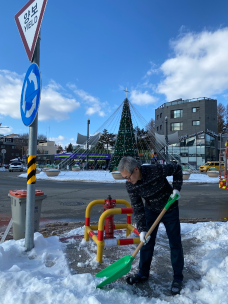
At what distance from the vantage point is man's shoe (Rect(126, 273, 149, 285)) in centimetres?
288

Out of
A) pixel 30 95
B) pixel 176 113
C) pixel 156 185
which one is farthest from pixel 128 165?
pixel 176 113

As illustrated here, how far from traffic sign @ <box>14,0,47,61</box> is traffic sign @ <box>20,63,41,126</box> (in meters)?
0.33

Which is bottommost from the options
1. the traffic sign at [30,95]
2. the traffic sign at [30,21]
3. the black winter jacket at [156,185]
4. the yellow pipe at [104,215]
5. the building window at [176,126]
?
the yellow pipe at [104,215]

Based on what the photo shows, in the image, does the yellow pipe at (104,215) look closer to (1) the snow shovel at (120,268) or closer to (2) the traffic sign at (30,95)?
(1) the snow shovel at (120,268)

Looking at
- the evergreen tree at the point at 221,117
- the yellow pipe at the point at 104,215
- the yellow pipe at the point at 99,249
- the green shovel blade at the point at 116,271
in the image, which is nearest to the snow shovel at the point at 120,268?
the green shovel blade at the point at 116,271

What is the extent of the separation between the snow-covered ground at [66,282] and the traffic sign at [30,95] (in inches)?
78.5

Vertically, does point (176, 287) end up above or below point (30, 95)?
below

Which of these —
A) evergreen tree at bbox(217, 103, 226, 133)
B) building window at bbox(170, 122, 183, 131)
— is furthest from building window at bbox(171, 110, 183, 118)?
evergreen tree at bbox(217, 103, 226, 133)

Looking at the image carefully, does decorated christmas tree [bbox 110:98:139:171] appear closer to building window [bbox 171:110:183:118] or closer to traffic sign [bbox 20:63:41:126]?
traffic sign [bbox 20:63:41:126]

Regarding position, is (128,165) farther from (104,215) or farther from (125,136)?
(125,136)

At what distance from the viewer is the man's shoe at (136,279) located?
288 cm

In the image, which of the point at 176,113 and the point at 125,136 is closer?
the point at 125,136

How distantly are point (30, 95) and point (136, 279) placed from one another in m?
2.98

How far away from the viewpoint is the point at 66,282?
8.82 ft
